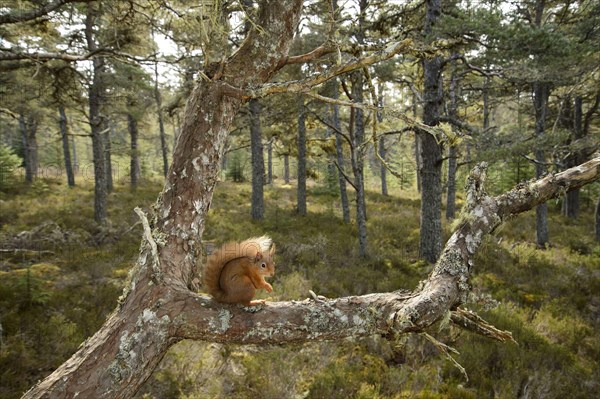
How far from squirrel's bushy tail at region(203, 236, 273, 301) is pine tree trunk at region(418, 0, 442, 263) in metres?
7.65

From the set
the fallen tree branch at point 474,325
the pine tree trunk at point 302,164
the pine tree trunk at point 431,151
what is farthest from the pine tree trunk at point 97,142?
the fallen tree branch at point 474,325

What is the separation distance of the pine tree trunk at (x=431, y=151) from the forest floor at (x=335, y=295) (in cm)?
120

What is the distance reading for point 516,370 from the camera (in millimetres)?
5613

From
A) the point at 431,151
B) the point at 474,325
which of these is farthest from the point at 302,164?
the point at 474,325

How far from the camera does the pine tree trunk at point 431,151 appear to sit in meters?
9.19

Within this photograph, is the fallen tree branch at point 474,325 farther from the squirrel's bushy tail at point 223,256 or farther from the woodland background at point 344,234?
the squirrel's bushy tail at point 223,256

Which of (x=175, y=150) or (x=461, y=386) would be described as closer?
(x=175, y=150)

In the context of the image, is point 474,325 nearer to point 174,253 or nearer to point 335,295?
point 174,253

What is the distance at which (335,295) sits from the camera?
818 cm

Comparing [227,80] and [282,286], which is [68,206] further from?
[227,80]

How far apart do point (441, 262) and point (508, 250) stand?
12.7 metres

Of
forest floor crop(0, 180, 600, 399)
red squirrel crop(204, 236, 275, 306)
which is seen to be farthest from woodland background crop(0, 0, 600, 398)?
red squirrel crop(204, 236, 275, 306)

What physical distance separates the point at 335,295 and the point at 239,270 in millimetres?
6465

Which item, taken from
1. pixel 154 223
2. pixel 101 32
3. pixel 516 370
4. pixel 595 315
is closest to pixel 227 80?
pixel 154 223
